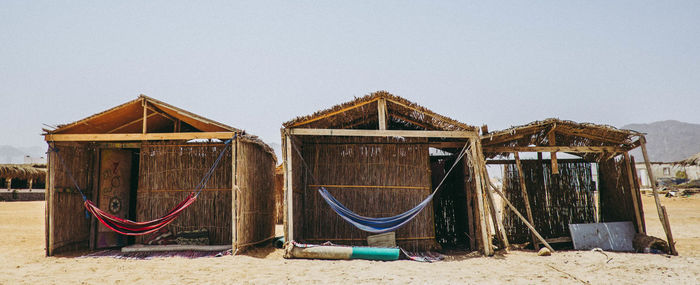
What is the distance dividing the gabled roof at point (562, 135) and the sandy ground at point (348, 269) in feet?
5.75

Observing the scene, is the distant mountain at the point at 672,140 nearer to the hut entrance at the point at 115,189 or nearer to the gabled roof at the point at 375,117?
the gabled roof at the point at 375,117

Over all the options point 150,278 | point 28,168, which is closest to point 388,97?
point 150,278

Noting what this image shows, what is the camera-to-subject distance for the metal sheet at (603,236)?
682 cm

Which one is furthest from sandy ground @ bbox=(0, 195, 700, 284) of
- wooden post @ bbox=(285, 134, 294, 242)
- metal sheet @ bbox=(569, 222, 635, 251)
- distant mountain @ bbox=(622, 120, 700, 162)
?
distant mountain @ bbox=(622, 120, 700, 162)

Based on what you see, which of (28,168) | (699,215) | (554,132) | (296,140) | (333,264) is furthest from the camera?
(28,168)

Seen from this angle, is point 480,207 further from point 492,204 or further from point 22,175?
point 22,175

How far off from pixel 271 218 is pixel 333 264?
112 inches

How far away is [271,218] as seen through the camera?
305 inches

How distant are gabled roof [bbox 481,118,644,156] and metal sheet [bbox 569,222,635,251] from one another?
1319 millimetres

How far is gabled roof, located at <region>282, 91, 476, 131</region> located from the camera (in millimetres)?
6027

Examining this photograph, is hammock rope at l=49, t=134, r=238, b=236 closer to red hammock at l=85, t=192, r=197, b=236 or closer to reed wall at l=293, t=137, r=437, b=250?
red hammock at l=85, t=192, r=197, b=236

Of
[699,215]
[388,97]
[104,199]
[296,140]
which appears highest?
[388,97]

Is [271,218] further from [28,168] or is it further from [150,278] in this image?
[28,168]

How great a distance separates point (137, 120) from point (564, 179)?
7.08 m
